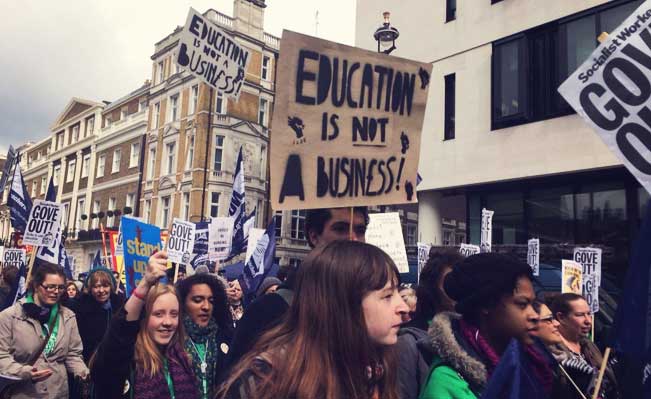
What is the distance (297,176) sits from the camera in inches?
127

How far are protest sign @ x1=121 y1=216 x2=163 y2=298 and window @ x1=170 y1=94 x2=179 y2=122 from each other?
32.0 meters

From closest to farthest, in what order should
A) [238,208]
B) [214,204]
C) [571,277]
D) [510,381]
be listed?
[510,381] → [571,277] → [238,208] → [214,204]

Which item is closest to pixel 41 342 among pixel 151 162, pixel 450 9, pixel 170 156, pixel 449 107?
pixel 449 107

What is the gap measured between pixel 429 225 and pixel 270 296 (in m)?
14.2

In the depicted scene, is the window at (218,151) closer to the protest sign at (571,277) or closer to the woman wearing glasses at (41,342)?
the protest sign at (571,277)

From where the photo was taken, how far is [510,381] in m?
2.11

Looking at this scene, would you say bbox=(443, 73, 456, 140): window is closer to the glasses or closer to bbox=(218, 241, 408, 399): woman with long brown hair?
the glasses

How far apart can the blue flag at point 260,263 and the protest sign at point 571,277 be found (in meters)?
3.75

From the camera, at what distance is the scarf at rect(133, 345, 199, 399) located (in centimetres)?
336

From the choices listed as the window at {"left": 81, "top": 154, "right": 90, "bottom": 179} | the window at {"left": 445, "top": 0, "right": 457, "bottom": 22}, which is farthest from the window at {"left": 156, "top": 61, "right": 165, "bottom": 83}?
the window at {"left": 445, "top": 0, "right": 457, "bottom": 22}

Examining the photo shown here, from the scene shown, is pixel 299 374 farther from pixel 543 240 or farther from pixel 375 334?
pixel 543 240

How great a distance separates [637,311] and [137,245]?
4.94m

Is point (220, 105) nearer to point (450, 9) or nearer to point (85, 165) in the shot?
point (85, 165)

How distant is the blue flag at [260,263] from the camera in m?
8.06
